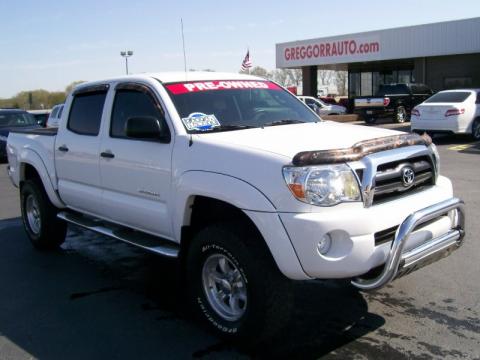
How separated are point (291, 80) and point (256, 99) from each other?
89155 millimetres

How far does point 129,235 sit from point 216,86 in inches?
61.7

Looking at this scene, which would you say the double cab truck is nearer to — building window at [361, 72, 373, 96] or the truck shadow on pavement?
building window at [361, 72, 373, 96]

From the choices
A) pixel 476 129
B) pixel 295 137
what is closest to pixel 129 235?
pixel 295 137

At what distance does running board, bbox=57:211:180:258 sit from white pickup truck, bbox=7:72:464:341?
18 millimetres

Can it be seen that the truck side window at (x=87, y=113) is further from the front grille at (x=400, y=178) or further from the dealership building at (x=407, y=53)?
the dealership building at (x=407, y=53)

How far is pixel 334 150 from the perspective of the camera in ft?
11.5

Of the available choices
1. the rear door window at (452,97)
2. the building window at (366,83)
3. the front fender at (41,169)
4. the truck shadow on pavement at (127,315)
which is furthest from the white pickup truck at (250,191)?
the building window at (366,83)

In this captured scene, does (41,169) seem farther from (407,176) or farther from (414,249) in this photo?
(414,249)

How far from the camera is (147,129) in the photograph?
432 cm

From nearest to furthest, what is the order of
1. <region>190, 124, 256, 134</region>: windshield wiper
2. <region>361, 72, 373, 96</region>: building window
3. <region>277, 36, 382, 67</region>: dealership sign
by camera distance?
1. <region>190, 124, 256, 134</region>: windshield wiper
2. <region>277, 36, 382, 67</region>: dealership sign
3. <region>361, 72, 373, 96</region>: building window

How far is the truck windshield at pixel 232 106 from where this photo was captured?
4.45 metres

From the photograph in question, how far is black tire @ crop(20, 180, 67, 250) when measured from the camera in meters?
6.33

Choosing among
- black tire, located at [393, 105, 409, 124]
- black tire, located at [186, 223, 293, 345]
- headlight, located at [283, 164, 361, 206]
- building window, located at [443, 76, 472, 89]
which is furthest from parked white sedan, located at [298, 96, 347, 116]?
headlight, located at [283, 164, 361, 206]

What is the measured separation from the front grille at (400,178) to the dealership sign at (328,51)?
27413mm
